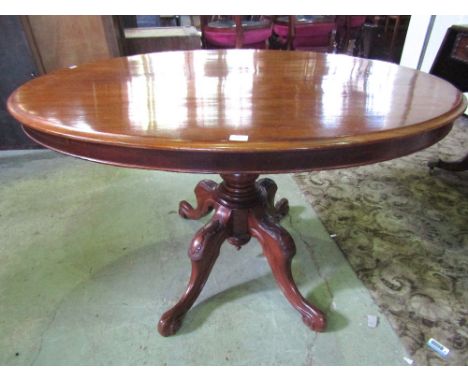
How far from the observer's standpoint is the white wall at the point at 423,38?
2.39 m

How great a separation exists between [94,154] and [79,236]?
89 centimetres

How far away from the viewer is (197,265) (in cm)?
96

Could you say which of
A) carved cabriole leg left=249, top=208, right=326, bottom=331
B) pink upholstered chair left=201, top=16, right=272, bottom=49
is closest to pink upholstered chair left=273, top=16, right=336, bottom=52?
pink upholstered chair left=201, top=16, right=272, bottom=49

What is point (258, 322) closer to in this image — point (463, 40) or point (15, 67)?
point (463, 40)

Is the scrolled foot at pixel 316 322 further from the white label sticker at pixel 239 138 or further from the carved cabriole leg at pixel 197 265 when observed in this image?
the white label sticker at pixel 239 138

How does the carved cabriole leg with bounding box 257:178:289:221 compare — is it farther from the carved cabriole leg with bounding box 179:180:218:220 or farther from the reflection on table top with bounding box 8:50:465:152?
the reflection on table top with bounding box 8:50:465:152

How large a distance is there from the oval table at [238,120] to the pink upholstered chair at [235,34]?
1526 millimetres

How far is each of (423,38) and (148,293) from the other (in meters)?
2.74

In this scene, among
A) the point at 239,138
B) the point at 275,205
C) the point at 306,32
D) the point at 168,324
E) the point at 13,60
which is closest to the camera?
the point at 239,138

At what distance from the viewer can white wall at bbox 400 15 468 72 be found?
94.2 inches

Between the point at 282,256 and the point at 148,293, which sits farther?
the point at 148,293

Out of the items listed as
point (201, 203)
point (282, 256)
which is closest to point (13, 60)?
point (201, 203)

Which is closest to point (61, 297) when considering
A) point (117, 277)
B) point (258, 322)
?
point (117, 277)

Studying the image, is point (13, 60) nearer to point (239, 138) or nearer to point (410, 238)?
point (239, 138)
